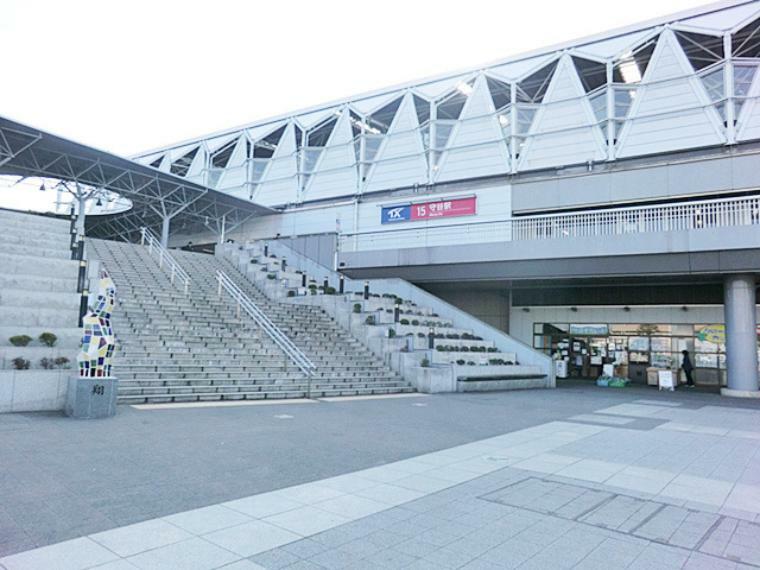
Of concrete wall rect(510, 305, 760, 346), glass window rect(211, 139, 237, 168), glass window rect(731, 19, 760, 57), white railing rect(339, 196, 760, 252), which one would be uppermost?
glass window rect(731, 19, 760, 57)

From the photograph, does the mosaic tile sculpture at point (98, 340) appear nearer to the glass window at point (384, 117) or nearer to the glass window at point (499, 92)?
the glass window at point (499, 92)

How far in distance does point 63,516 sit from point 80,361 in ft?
19.0

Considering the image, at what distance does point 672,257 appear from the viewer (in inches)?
782

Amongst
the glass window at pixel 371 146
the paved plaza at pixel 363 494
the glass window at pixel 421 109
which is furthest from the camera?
the glass window at pixel 371 146

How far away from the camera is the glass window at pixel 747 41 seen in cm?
2427

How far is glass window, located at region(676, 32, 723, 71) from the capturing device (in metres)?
25.3

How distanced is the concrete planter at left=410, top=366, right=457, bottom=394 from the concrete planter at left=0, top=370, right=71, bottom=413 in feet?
32.6

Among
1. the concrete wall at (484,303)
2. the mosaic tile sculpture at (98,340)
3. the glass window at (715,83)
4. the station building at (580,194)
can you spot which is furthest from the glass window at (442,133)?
the mosaic tile sculpture at (98,340)

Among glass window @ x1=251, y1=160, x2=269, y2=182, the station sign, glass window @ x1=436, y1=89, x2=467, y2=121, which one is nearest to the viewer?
the station sign

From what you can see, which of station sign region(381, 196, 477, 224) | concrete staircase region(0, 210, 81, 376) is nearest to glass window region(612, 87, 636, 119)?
station sign region(381, 196, 477, 224)

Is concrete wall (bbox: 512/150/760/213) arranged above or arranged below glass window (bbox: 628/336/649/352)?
above

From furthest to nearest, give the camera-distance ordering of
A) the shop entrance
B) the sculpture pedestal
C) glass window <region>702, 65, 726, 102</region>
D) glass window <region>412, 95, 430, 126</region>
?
glass window <region>412, 95, 430, 126</region>
the shop entrance
glass window <region>702, 65, 726, 102</region>
the sculpture pedestal

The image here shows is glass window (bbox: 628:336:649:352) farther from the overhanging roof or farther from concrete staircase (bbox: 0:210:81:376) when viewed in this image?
concrete staircase (bbox: 0:210:81:376)

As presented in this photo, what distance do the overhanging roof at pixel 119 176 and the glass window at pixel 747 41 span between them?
2555 centimetres
